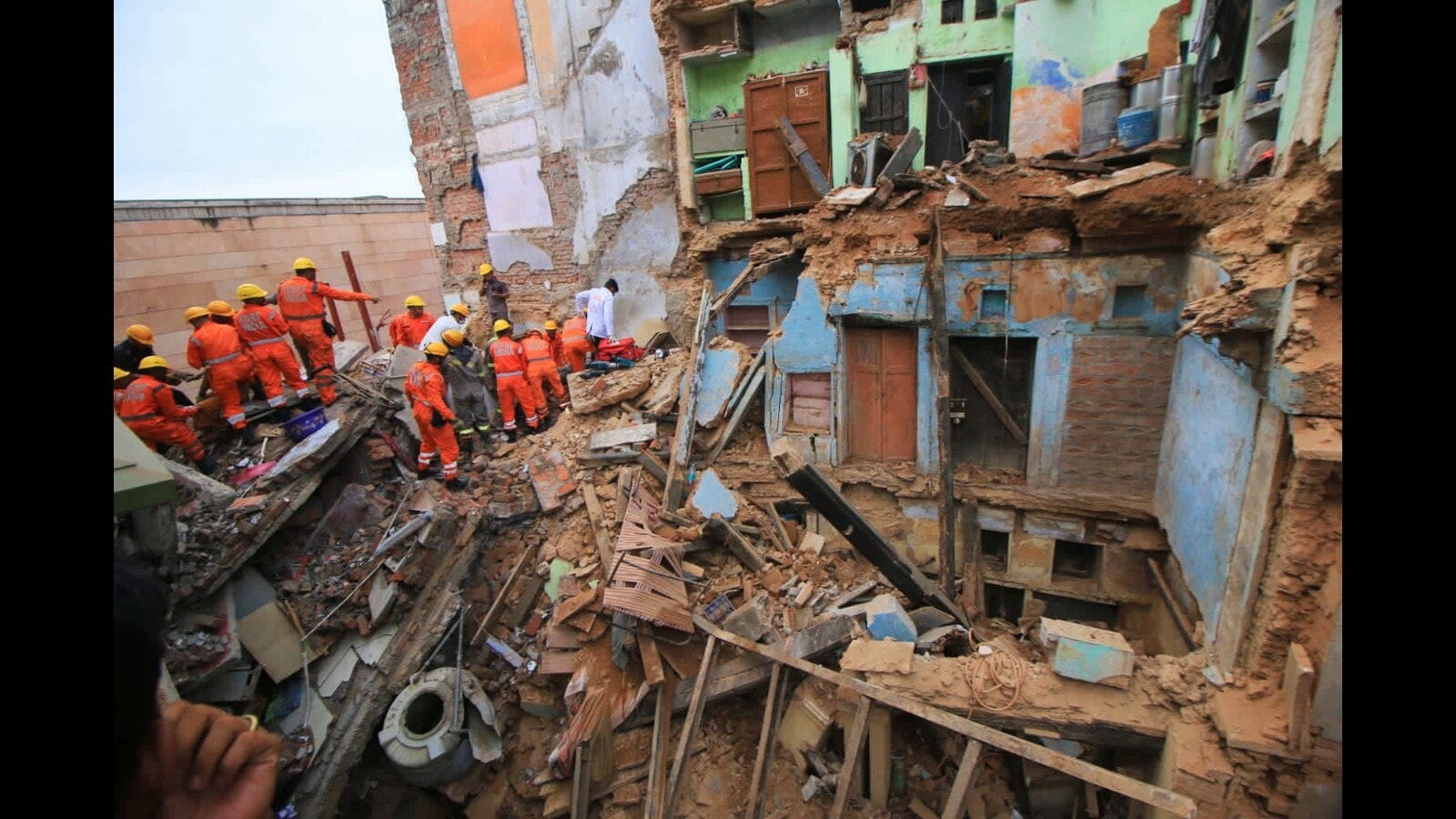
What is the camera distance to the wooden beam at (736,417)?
7.92 m

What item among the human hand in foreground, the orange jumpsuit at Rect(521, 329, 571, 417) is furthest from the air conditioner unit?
the human hand in foreground

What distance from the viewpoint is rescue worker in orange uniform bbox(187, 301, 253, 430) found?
6.86m

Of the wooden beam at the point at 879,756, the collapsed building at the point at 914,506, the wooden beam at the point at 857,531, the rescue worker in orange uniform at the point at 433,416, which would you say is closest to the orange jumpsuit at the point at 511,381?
the collapsed building at the point at 914,506

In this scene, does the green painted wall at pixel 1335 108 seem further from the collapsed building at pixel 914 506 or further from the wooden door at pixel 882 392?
the wooden door at pixel 882 392

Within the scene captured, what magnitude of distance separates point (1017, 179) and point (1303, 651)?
5186 mm

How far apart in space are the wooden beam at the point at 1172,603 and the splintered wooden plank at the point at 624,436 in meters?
6.04

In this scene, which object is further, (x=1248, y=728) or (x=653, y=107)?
(x=653, y=107)

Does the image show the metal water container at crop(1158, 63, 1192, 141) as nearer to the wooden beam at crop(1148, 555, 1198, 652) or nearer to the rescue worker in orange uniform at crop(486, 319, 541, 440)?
the wooden beam at crop(1148, 555, 1198, 652)

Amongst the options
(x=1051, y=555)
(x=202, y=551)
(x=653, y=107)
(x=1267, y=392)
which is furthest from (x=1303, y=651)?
(x=653, y=107)

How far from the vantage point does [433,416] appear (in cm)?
724

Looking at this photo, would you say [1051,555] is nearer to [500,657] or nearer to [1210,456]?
[1210,456]

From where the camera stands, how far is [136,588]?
1.18 m

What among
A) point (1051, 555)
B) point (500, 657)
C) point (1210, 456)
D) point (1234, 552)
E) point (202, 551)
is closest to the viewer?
point (1234, 552)

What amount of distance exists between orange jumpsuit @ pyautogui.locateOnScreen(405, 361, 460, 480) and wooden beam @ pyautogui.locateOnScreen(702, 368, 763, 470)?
3345mm
